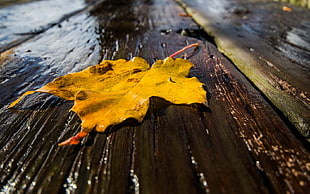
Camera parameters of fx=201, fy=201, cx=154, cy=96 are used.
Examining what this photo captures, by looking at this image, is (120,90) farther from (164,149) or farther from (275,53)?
(275,53)

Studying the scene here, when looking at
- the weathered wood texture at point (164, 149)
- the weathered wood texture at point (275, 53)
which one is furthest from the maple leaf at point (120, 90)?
the weathered wood texture at point (275, 53)

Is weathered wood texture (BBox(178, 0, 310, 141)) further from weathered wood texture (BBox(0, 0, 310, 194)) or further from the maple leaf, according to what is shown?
the maple leaf

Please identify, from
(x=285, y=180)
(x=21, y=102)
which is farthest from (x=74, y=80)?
(x=285, y=180)

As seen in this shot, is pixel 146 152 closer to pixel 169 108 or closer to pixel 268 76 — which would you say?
pixel 169 108

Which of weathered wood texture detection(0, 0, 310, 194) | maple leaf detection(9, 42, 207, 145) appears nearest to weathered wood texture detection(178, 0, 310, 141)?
weathered wood texture detection(0, 0, 310, 194)

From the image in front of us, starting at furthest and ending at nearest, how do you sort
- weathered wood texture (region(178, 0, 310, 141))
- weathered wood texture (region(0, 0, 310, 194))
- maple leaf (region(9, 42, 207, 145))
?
weathered wood texture (region(178, 0, 310, 141))
maple leaf (region(9, 42, 207, 145))
weathered wood texture (region(0, 0, 310, 194))

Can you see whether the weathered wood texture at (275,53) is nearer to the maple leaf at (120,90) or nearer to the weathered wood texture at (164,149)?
the weathered wood texture at (164,149)

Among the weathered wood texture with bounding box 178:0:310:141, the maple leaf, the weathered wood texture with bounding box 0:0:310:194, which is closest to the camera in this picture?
the weathered wood texture with bounding box 0:0:310:194
